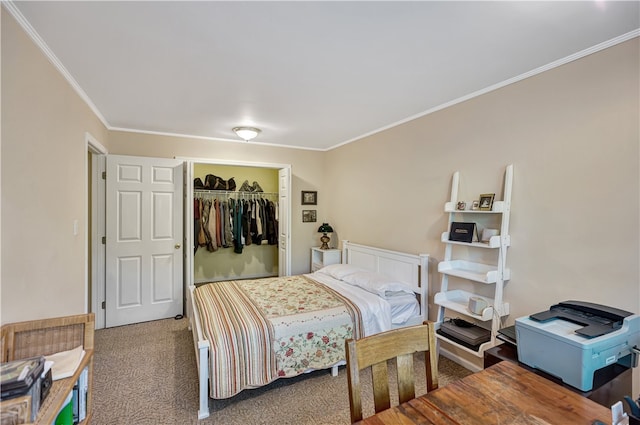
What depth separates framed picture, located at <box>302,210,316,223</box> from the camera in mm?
4895

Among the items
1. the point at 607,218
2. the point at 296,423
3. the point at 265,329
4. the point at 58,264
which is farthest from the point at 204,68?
the point at 607,218

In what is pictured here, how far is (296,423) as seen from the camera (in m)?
2.02

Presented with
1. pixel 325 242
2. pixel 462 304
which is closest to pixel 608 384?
pixel 462 304

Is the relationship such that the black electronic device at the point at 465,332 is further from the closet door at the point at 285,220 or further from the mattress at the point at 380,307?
the closet door at the point at 285,220

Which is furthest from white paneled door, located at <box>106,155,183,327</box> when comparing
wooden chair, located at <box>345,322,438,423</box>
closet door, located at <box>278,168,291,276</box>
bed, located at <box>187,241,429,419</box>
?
wooden chair, located at <box>345,322,438,423</box>

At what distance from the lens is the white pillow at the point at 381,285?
2.96 m

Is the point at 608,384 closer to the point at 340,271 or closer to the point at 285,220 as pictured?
the point at 340,271

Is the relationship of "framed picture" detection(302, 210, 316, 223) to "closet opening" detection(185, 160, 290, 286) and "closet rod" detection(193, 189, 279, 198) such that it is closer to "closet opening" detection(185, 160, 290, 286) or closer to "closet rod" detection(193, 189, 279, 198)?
"closet opening" detection(185, 160, 290, 286)

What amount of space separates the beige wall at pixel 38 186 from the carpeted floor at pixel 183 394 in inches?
27.2

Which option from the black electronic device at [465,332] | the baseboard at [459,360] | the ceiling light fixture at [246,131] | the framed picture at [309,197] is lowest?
the baseboard at [459,360]

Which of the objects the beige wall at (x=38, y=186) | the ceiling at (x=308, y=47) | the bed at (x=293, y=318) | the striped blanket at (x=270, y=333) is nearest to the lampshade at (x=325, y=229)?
the bed at (x=293, y=318)

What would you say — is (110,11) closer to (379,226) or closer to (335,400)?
(335,400)

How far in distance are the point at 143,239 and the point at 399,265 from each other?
3.05 metres

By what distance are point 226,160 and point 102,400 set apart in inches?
116
